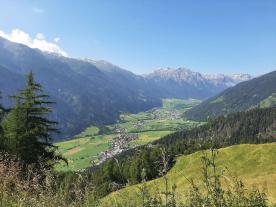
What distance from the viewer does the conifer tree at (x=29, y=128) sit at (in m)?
45.5

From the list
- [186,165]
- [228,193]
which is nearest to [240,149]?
[186,165]

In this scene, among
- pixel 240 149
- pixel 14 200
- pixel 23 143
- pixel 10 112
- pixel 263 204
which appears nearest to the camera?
pixel 263 204

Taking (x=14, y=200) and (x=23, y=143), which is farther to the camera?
(x=23, y=143)

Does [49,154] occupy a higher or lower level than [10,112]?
lower

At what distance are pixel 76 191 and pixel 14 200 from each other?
5.60 ft

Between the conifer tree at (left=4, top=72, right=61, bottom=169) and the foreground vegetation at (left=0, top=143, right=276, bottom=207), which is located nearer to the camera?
the foreground vegetation at (left=0, top=143, right=276, bottom=207)

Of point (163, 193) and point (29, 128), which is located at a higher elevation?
point (163, 193)

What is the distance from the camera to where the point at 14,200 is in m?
9.73

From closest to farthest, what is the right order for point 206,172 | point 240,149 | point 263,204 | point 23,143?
point 206,172
point 263,204
point 23,143
point 240,149

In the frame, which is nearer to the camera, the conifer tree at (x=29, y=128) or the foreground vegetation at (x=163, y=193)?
the foreground vegetation at (x=163, y=193)

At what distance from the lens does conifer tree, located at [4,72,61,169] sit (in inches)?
1791

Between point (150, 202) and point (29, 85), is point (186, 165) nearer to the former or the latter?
point (29, 85)

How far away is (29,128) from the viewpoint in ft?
156

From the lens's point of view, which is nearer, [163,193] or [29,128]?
[163,193]
